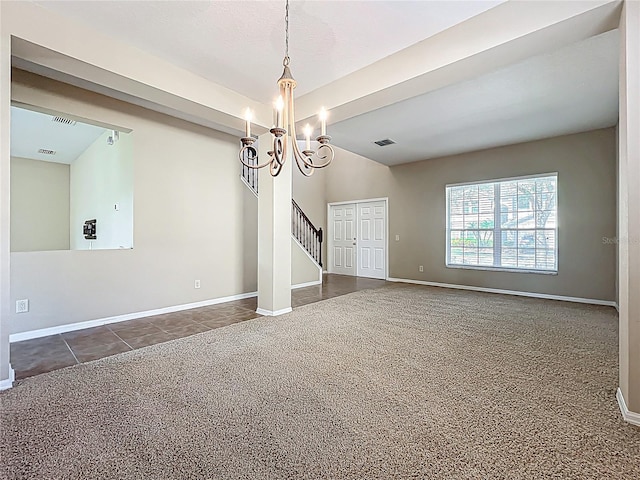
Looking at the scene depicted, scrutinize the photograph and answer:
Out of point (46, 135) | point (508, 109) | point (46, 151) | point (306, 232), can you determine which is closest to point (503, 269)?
point (508, 109)

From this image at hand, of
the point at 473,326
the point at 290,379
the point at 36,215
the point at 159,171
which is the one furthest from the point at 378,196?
the point at 36,215

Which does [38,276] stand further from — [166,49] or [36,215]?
[36,215]

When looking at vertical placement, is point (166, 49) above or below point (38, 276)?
above

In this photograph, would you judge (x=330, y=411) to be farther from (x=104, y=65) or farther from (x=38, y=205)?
(x=38, y=205)

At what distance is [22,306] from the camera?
329 cm

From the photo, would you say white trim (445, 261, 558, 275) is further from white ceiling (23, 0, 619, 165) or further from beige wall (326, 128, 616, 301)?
white ceiling (23, 0, 619, 165)

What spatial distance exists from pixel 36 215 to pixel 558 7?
8982mm

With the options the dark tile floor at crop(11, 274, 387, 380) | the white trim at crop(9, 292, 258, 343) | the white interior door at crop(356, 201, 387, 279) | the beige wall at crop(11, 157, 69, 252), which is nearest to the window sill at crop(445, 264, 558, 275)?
the white interior door at crop(356, 201, 387, 279)

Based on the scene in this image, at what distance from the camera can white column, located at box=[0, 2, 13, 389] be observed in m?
2.15

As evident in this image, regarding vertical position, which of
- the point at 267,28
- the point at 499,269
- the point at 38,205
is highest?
the point at 267,28

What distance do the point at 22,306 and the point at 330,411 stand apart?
352 cm

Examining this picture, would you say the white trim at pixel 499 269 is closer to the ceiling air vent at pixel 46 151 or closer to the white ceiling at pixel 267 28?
the white ceiling at pixel 267 28

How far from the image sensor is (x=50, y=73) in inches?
125

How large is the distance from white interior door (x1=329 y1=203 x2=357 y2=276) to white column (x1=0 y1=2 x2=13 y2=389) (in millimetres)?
6776
